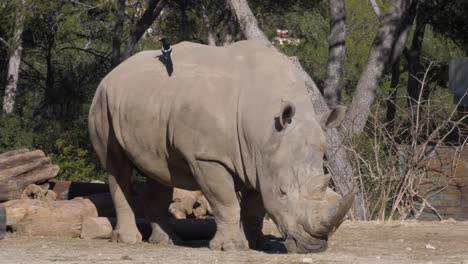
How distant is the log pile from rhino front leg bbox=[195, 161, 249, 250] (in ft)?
4.82

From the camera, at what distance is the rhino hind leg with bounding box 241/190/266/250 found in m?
11.2

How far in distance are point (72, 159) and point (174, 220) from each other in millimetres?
10726

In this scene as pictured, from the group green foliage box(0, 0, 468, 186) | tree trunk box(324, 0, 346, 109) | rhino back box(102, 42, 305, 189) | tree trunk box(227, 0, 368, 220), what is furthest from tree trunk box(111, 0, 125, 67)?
rhino back box(102, 42, 305, 189)

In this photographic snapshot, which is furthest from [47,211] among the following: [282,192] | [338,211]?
[338,211]

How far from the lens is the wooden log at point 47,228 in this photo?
12.1 m

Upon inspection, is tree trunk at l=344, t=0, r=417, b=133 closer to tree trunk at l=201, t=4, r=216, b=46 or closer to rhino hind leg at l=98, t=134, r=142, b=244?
rhino hind leg at l=98, t=134, r=142, b=244

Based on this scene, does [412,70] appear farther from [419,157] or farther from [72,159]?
[419,157]

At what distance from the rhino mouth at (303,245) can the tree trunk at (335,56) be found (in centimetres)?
830

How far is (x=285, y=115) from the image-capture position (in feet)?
33.4

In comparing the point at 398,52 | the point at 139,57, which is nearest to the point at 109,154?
the point at 139,57

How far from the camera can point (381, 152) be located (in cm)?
1527

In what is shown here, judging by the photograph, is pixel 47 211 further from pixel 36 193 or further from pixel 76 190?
pixel 76 190

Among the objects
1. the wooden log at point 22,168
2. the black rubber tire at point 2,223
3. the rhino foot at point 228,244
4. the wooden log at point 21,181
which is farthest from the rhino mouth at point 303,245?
the wooden log at point 22,168

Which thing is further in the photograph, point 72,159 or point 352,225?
point 72,159
